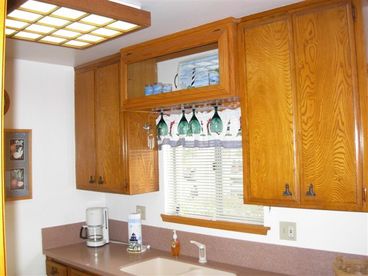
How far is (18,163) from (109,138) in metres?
0.76

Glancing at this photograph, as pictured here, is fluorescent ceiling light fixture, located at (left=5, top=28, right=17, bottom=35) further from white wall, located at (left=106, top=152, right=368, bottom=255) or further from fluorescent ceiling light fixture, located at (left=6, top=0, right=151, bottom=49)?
white wall, located at (left=106, top=152, right=368, bottom=255)

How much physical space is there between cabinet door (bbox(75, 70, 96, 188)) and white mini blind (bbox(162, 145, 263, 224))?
652mm

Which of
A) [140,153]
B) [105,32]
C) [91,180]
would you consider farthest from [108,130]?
[105,32]

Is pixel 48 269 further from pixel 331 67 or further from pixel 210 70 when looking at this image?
pixel 331 67

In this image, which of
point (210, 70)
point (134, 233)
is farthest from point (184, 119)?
point (134, 233)

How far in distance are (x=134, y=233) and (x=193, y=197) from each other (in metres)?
0.57

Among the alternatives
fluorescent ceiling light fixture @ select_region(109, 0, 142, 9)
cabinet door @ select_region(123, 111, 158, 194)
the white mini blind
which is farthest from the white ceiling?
the white mini blind

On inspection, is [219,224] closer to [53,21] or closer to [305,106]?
[305,106]

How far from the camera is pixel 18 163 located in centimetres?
295

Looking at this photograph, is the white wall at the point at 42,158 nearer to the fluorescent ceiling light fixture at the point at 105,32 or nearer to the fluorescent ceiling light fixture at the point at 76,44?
the fluorescent ceiling light fixture at the point at 76,44

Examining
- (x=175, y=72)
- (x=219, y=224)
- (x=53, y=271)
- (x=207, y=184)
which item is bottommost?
(x=53, y=271)

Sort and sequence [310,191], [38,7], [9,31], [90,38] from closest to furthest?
1. [38,7]
2. [310,191]
3. [9,31]
4. [90,38]

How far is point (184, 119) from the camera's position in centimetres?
258

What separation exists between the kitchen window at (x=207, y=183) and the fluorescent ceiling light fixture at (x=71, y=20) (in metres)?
0.90
